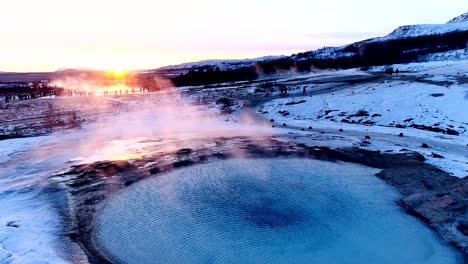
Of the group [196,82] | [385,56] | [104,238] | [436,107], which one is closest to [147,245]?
[104,238]

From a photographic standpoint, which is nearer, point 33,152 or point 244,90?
point 33,152

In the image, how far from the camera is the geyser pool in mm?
8602

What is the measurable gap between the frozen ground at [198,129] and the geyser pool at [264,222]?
197 centimetres

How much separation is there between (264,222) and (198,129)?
14694 millimetres

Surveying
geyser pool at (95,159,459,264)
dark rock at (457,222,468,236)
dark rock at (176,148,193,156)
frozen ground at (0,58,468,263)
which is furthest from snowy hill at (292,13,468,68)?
dark rock at (457,222,468,236)

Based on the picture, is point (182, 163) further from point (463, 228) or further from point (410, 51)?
point (410, 51)

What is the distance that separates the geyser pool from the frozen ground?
6.46 feet

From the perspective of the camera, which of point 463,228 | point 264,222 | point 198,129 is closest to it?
point 463,228

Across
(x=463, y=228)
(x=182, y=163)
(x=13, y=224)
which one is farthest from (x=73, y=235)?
(x=463, y=228)

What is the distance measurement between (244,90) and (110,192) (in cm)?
3498

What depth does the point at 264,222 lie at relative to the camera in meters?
10.2

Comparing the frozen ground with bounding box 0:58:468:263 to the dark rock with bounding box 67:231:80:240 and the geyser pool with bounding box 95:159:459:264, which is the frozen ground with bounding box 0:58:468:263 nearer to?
the dark rock with bounding box 67:231:80:240

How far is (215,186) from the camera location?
13.0m

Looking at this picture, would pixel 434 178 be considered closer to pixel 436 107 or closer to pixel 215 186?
pixel 215 186
